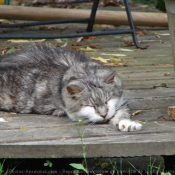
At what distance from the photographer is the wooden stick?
735cm

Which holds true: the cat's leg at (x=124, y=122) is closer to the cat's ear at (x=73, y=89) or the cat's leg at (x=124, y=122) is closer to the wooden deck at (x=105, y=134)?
the wooden deck at (x=105, y=134)

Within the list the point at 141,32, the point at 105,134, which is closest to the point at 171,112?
the point at 105,134

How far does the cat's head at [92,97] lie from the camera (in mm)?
4102

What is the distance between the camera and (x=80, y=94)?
4207 millimetres

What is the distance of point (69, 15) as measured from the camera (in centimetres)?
756

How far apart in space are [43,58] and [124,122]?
142cm

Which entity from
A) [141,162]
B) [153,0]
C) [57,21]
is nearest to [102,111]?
[141,162]

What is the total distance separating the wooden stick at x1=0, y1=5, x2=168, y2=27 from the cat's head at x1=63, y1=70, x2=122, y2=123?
3.26 m

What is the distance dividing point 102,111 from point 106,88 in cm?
26

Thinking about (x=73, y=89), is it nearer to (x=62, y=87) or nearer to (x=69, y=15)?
(x=62, y=87)

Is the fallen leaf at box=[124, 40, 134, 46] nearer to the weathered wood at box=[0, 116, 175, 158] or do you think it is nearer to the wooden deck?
the wooden deck

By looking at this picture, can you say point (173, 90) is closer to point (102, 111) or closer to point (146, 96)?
point (146, 96)

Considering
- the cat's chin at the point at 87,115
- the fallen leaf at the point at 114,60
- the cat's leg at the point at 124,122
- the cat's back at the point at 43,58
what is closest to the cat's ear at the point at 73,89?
the cat's chin at the point at 87,115

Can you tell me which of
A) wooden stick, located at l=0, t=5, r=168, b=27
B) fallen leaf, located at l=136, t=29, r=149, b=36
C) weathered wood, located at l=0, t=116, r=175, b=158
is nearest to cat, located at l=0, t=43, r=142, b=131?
weathered wood, located at l=0, t=116, r=175, b=158
